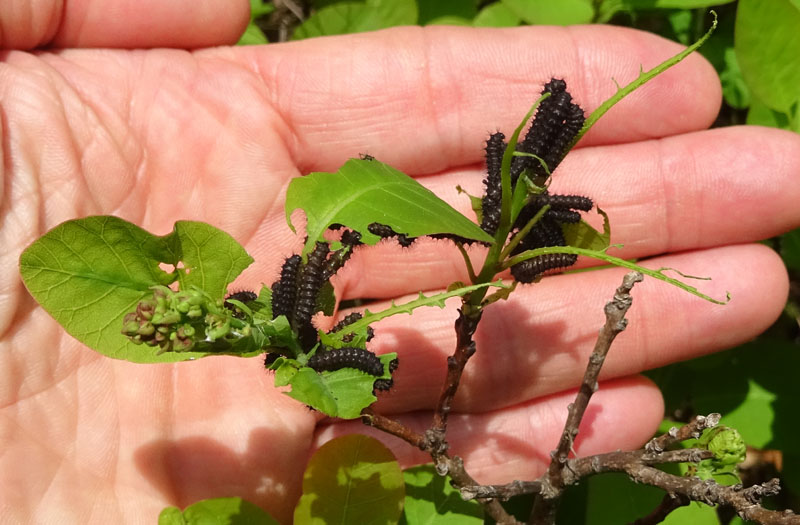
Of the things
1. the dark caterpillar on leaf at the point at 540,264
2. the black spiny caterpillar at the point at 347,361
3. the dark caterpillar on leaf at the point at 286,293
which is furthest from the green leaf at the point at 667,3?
the black spiny caterpillar at the point at 347,361

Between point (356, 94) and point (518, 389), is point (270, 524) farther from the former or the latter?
point (356, 94)

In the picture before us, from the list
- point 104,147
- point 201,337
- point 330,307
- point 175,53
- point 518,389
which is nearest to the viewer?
point 201,337

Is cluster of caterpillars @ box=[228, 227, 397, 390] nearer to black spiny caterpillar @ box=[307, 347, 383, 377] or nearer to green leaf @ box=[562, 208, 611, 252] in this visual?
black spiny caterpillar @ box=[307, 347, 383, 377]

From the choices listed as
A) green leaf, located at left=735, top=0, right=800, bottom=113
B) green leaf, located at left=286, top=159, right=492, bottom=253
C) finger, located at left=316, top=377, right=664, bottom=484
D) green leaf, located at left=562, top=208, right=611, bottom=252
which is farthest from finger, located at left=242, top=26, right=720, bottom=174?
green leaf, located at left=286, top=159, right=492, bottom=253

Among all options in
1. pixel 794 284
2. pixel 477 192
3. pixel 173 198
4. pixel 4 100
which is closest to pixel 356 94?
pixel 477 192

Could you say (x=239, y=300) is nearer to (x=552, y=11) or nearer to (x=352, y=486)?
(x=352, y=486)

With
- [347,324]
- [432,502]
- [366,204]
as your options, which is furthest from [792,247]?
[366,204]

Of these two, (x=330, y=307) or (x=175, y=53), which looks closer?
(x=330, y=307)
